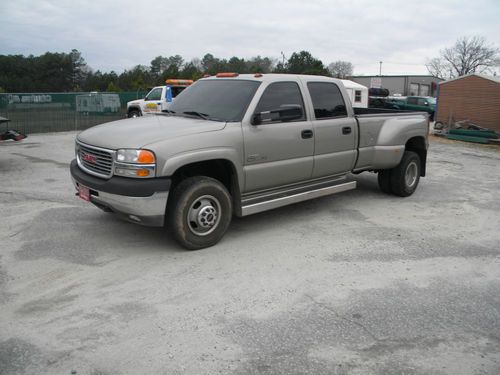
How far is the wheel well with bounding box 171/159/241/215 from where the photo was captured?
16.4ft

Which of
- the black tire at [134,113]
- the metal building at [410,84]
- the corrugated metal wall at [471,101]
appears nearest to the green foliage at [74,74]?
the metal building at [410,84]

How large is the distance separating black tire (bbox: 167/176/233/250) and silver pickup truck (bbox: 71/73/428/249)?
0.01 meters

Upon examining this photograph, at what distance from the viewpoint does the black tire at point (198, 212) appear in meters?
4.70

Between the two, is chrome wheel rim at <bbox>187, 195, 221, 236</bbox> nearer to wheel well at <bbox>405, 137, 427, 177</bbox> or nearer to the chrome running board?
the chrome running board

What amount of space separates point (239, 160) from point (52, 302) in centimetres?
239

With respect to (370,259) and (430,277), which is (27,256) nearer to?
(370,259)

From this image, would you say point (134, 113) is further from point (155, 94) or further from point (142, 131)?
point (142, 131)

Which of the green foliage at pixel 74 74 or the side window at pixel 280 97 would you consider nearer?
the side window at pixel 280 97

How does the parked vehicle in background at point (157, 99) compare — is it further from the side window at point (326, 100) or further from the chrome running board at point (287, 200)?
the chrome running board at point (287, 200)

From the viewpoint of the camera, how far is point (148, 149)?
443 cm

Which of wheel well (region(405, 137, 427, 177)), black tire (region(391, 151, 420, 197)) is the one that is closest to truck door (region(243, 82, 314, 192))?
black tire (region(391, 151, 420, 197))

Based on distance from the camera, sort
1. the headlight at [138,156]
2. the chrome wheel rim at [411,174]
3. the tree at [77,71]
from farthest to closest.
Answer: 1. the tree at [77,71]
2. the chrome wheel rim at [411,174]
3. the headlight at [138,156]

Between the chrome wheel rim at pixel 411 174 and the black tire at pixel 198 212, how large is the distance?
3.94 meters

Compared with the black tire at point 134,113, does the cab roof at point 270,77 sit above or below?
above
